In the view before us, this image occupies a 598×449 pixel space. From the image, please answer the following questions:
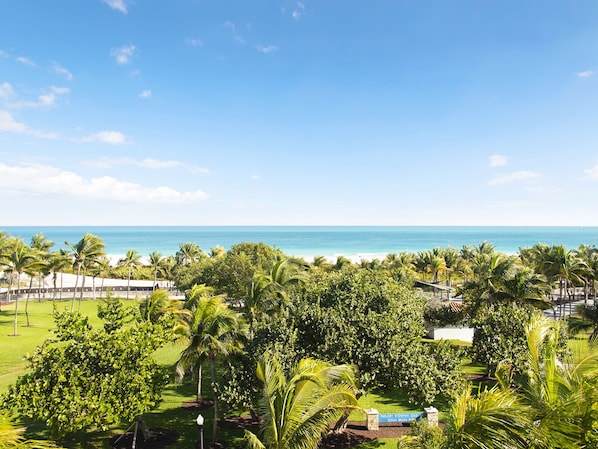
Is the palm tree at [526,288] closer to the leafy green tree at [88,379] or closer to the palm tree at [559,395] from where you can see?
the palm tree at [559,395]

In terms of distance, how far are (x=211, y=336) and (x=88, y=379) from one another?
440 cm

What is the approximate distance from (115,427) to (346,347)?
10602 mm

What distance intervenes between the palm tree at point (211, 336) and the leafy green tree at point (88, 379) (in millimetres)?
2078

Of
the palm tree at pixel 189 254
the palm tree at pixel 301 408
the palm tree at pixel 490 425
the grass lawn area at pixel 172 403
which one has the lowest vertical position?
the grass lawn area at pixel 172 403

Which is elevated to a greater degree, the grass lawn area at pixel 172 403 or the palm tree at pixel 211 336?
the palm tree at pixel 211 336

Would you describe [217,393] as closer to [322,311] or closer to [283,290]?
[322,311]

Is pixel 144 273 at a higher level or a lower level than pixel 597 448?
lower


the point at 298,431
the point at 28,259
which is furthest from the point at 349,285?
the point at 28,259

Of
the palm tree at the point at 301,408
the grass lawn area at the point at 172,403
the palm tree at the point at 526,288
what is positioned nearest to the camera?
the palm tree at the point at 301,408

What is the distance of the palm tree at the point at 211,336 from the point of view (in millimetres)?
15211

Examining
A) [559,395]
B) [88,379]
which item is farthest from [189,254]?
[559,395]

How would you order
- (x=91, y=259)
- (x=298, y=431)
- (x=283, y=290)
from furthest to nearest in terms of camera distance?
(x=91, y=259)
(x=283, y=290)
(x=298, y=431)

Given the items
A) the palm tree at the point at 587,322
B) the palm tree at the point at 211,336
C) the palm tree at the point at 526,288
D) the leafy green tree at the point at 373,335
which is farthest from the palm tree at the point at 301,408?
the palm tree at the point at 526,288

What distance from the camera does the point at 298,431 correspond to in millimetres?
9164
